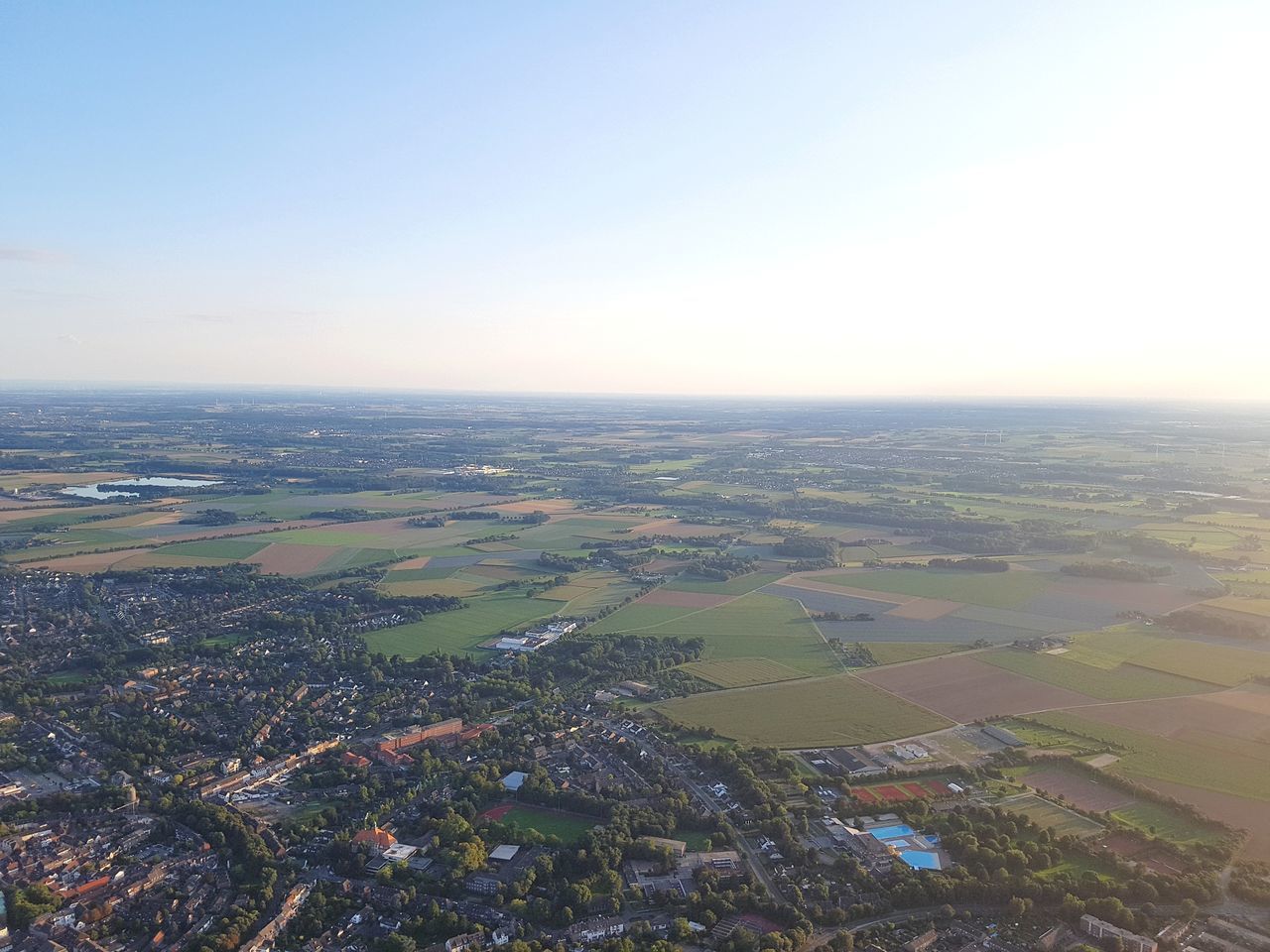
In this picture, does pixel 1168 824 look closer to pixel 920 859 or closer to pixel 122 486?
pixel 920 859

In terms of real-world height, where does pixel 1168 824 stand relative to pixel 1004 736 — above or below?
below

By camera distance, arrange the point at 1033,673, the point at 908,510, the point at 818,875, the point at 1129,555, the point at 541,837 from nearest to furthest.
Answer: the point at 818,875, the point at 541,837, the point at 1033,673, the point at 1129,555, the point at 908,510

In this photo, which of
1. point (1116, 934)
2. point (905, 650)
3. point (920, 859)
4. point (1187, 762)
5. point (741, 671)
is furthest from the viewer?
point (905, 650)

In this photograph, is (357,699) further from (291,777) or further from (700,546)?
(700,546)

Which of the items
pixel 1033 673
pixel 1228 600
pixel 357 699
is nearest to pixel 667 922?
pixel 357 699

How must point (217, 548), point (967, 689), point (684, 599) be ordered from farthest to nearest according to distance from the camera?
point (217, 548)
point (684, 599)
point (967, 689)

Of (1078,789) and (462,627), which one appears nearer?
(1078,789)

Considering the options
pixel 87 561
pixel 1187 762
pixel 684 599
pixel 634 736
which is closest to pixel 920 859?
pixel 634 736
